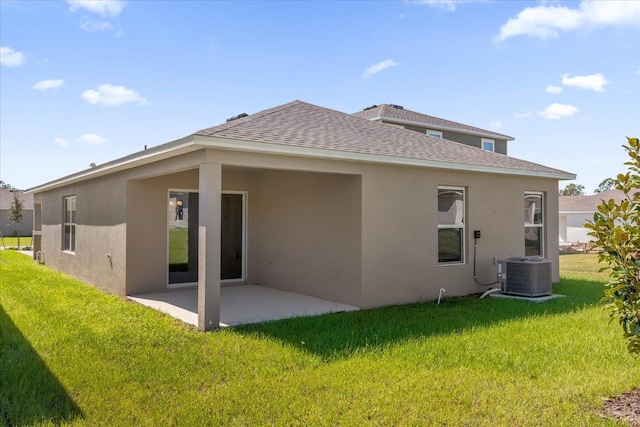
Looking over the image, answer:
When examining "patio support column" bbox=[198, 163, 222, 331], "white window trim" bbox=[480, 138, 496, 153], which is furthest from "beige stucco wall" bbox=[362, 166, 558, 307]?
"white window trim" bbox=[480, 138, 496, 153]

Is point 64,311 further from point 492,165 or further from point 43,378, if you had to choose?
point 492,165

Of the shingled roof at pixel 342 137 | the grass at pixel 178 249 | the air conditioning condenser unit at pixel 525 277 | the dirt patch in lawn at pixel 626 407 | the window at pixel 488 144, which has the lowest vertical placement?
the dirt patch in lawn at pixel 626 407

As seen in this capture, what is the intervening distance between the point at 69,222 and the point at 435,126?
15.8 meters

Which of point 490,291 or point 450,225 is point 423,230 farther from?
point 490,291

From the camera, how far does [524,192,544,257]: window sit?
11.3 meters

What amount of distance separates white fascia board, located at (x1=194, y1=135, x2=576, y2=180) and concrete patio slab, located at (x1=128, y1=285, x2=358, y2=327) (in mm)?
2705

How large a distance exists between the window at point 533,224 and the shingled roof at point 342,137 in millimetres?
725

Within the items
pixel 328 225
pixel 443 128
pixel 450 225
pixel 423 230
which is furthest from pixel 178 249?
pixel 443 128

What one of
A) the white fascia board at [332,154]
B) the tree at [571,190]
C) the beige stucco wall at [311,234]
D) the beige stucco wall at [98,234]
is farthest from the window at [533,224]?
the tree at [571,190]

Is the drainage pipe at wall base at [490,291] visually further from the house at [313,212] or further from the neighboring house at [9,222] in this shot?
the neighboring house at [9,222]

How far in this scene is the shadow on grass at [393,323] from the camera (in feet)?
19.4

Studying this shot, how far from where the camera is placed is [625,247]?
3.89 meters

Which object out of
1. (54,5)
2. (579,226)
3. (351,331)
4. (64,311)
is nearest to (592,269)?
(351,331)

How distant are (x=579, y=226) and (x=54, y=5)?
40201mm
